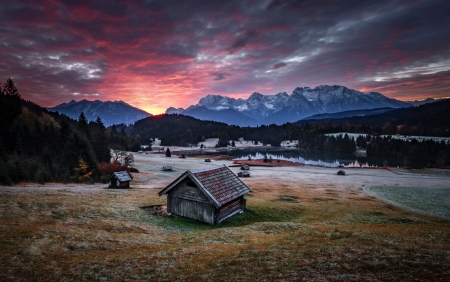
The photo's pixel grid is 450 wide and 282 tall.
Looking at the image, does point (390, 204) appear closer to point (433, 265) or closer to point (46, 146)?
point (433, 265)

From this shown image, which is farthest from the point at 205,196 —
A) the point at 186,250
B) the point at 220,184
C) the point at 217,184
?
the point at 186,250

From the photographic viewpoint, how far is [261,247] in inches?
631

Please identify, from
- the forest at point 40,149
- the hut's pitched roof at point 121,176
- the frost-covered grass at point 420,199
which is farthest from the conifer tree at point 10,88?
the frost-covered grass at point 420,199

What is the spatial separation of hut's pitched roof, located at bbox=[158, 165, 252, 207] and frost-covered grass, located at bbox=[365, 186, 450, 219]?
31713 mm

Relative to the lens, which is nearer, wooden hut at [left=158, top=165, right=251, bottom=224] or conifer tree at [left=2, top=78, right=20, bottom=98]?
wooden hut at [left=158, top=165, right=251, bottom=224]

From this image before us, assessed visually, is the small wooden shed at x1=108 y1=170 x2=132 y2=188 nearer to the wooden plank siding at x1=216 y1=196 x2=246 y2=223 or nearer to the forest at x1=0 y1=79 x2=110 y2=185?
the forest at x1=0 y1=79 x2=110 y2=185

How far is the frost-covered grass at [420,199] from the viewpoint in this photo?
3747 centimetres

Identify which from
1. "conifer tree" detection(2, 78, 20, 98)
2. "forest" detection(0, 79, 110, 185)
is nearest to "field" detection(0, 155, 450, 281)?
"forest" detection(0, 79, 110, 185)

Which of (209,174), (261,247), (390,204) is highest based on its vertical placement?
(209,174)

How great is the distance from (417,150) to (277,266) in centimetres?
19488

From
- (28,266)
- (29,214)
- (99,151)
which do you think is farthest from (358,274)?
(99,151)

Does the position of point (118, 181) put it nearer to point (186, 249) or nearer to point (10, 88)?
point (186, 249)

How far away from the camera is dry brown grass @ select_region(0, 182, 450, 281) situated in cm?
1148

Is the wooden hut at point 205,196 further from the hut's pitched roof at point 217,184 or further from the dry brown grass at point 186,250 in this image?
the dry brown grass at point 186,250
